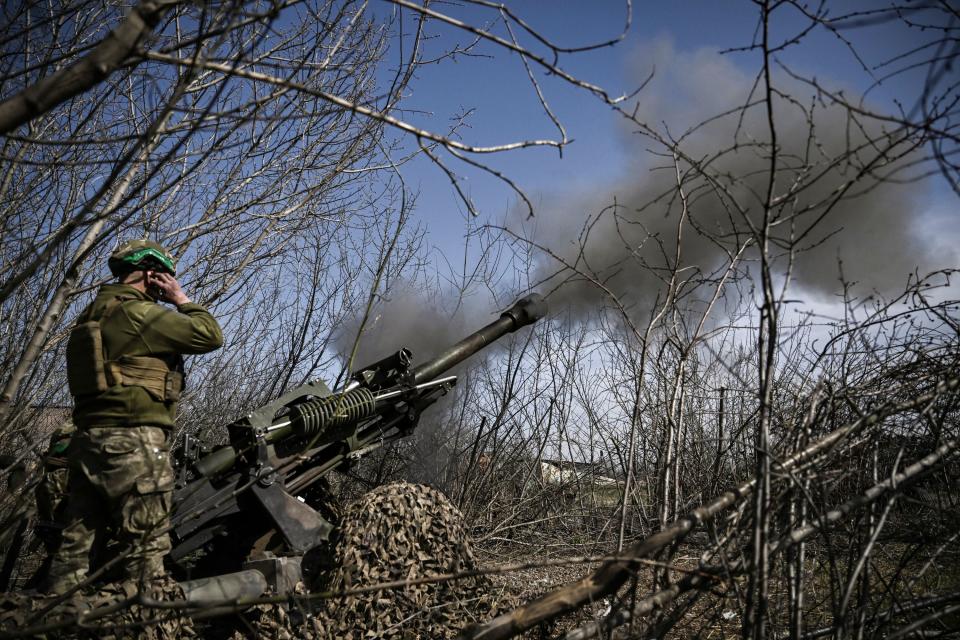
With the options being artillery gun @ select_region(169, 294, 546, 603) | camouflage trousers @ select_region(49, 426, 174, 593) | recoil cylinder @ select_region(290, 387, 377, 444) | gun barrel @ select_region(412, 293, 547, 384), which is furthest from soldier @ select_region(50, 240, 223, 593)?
gun barrel @ select_region(412, 293, 547, 384)

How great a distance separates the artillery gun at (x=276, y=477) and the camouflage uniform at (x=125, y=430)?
28 centimetres

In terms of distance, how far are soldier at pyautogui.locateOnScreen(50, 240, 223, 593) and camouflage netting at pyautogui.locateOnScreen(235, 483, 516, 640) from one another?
34.5 inches

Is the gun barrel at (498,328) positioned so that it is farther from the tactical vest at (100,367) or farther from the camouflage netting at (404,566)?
the tactical vest at (100,367)

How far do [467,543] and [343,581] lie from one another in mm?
741

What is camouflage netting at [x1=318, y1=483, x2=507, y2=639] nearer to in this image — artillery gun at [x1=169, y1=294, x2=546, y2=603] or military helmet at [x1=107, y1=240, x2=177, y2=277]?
artillery gun at [x1=169, y1=294, x2=546, y2=603]

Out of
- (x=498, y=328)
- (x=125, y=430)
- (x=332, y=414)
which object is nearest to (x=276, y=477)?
(x=332, y=414)

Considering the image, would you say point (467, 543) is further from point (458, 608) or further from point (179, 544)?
point (179, 544)

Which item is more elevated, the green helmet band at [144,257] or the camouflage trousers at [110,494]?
the green helmet band at [144,257]

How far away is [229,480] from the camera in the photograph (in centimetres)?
454

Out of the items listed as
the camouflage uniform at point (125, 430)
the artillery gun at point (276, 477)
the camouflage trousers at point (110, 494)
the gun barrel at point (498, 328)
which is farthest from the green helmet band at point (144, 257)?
the gun barrel at point (498, 328)

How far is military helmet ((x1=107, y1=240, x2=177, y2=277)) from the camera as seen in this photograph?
4.08 m

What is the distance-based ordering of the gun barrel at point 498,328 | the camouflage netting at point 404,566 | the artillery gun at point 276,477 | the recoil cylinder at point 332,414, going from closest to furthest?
the camouflage netting at point 404,566
the artillery gun at point 276,477
the recoil cylinder at point 332,414
the gun barrel at point 498,328

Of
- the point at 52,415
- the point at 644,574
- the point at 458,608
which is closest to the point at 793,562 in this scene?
the point at 458,608

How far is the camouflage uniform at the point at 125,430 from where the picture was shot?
3.74 m
